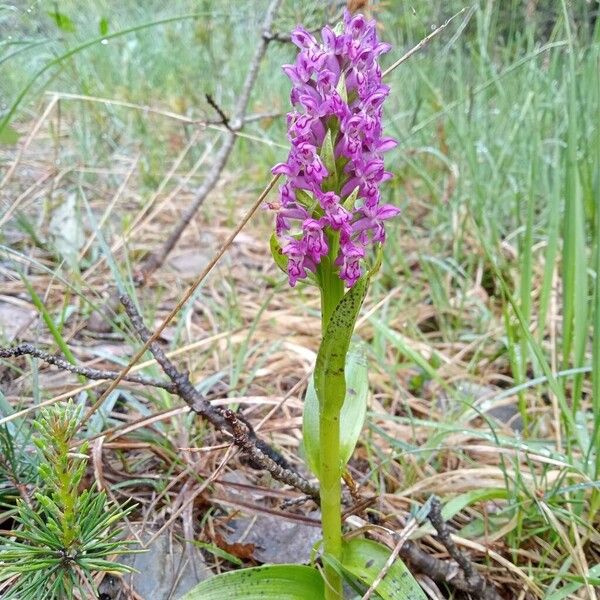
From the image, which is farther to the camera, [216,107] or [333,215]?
[216,107]

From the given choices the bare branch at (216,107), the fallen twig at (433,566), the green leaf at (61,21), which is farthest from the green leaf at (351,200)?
the green leaf at (61,21)

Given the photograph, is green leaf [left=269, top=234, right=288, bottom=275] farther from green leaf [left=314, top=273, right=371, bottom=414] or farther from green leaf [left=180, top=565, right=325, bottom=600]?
green leaf [left=180, top=565, right=325, bottom=600]

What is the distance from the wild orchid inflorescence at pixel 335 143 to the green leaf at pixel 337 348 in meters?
0.04

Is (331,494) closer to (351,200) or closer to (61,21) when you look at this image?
(351,200)

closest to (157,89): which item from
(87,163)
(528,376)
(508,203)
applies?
(87,163)

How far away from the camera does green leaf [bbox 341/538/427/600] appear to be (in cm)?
111

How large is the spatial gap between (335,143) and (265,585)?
834mm

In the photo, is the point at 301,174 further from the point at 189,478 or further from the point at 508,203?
the point at 508,203

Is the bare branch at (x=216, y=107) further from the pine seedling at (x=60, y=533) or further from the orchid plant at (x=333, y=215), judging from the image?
the pine seedling at (x=60, y=533)

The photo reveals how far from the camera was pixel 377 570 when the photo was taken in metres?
1.16

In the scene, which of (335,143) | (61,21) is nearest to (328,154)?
(335,143)

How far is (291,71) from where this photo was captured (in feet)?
3.51

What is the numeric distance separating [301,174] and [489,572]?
98 centimetres

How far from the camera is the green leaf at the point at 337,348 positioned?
1029mm
